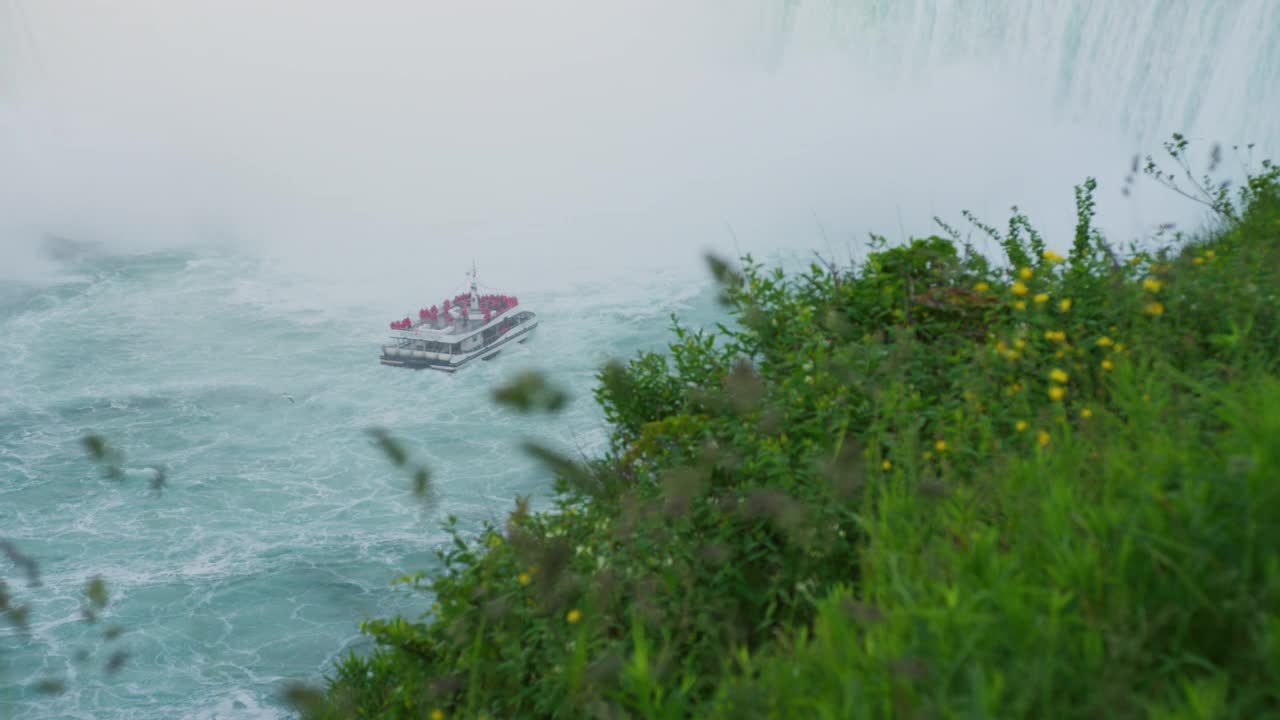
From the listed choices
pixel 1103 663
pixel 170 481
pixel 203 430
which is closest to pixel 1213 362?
pixel 1103 663

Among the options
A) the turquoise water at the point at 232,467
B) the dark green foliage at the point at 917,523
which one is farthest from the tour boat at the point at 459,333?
the dark green foliage at the point at 917,523

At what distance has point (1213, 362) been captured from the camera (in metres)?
2.76

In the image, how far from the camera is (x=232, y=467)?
74.3 feet

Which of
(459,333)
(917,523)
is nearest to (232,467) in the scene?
(459,333)

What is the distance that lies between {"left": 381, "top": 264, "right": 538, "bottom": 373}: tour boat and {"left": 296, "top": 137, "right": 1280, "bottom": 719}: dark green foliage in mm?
26613

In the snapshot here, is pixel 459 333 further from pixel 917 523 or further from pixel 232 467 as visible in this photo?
pixel 917 523

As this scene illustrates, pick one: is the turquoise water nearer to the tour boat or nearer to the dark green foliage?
the tour boat

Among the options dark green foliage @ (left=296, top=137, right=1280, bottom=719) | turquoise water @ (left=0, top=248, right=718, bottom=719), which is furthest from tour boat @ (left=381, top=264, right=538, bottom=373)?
dark green foliage @ (left=296, top=137, right=1280, bottom=719)

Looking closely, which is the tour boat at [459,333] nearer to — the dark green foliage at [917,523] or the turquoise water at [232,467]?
the turquoise water at [232,467]

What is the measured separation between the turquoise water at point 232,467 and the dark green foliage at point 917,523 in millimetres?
2335

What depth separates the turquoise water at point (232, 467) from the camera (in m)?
14.5

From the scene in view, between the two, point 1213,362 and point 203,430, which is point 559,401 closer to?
point 1213,362

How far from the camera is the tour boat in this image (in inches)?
1195

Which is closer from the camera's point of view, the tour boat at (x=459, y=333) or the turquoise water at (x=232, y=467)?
the turquoise water at (x=232, y=467)
